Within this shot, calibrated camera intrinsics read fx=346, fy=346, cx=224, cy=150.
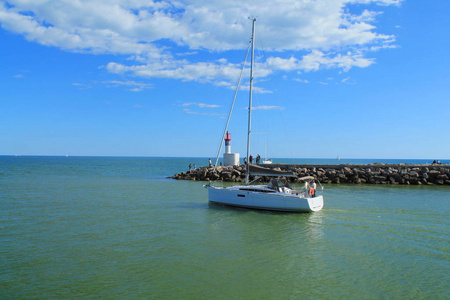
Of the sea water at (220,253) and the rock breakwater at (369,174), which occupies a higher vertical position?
the rock breakwater at (369,174)

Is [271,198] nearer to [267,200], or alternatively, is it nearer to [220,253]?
[267,200]

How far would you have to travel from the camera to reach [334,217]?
57.8ft

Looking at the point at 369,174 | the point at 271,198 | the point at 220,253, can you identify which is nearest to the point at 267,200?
the point at 271,198

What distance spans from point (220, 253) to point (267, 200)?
773 centimetres

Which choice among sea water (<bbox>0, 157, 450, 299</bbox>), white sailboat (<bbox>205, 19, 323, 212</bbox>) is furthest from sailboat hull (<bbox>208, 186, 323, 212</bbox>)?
sea water (<bbox>0, 157, 450, 299</bbox>)

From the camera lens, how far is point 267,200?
1872 cm

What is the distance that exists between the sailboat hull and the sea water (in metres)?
0.53

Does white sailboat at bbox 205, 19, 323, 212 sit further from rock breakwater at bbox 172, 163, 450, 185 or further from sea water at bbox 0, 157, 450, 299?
rock breakwater at bbox 172, 163, 450, 185

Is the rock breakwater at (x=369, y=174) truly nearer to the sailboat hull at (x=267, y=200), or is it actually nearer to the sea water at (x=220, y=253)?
the sailboat hull at (x=267, y=200)

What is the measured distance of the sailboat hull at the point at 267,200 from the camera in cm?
1812

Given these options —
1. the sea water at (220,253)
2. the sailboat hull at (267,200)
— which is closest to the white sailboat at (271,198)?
the sailboat hull at (267,200)

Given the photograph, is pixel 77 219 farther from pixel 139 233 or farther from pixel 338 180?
pixel 338 180

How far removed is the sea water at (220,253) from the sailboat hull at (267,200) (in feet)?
1.73

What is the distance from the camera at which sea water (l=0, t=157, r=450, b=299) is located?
860 cm
